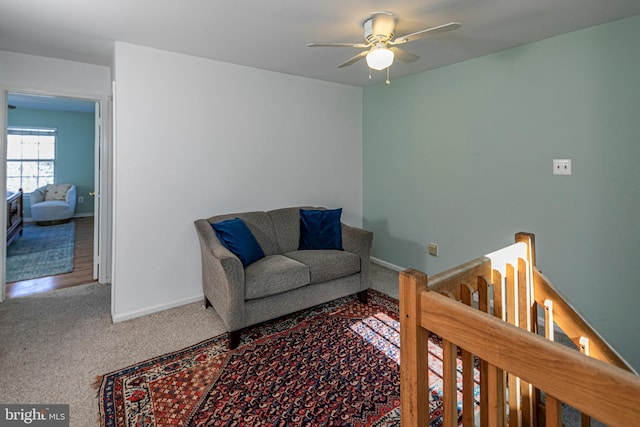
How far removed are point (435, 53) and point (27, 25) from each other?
323 cm

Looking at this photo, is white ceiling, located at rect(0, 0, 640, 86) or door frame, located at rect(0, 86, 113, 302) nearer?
white ceiling, located at rect(0, 0, 640, 86)

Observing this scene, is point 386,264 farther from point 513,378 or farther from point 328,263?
point 513,378

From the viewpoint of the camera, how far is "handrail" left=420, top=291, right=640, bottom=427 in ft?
1.85

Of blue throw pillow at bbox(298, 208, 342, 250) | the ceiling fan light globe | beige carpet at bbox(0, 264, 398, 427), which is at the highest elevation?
the ceiling fan light globe

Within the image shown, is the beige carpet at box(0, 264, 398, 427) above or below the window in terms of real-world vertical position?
below

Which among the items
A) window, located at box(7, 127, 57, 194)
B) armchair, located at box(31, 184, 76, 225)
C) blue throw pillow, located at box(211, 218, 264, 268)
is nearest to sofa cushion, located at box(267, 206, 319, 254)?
blue throw pillow, located at box(211, 218, 264, 268)

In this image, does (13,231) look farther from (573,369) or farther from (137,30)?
(573,369)

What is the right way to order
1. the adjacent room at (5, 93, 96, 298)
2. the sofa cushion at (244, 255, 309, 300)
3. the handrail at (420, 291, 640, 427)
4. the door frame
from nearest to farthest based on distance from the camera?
the handrail at (420, 291, 640, 427), the sofa cushion at (244, 255, 309, 300), the door frame, the adjacent room at (5, 93, 96, 298)

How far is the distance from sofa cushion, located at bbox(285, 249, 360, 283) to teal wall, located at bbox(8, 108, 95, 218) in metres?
7.08

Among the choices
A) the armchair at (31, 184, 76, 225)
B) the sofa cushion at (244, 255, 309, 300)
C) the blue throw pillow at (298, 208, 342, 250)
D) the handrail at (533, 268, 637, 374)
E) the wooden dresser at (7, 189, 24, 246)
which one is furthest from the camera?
the armchair at (31, 184, 76, 225)

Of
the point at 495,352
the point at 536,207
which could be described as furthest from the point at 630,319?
the point at 495,352

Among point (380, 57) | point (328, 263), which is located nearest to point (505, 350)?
point (380, 57)

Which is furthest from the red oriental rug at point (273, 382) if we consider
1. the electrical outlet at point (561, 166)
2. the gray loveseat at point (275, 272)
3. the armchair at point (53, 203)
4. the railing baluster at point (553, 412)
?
the armchair at point (53, 203)

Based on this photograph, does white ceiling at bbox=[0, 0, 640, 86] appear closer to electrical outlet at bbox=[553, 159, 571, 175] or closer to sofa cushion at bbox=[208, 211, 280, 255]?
electrical outlet at bbox=[553, 159, 571, 175]
